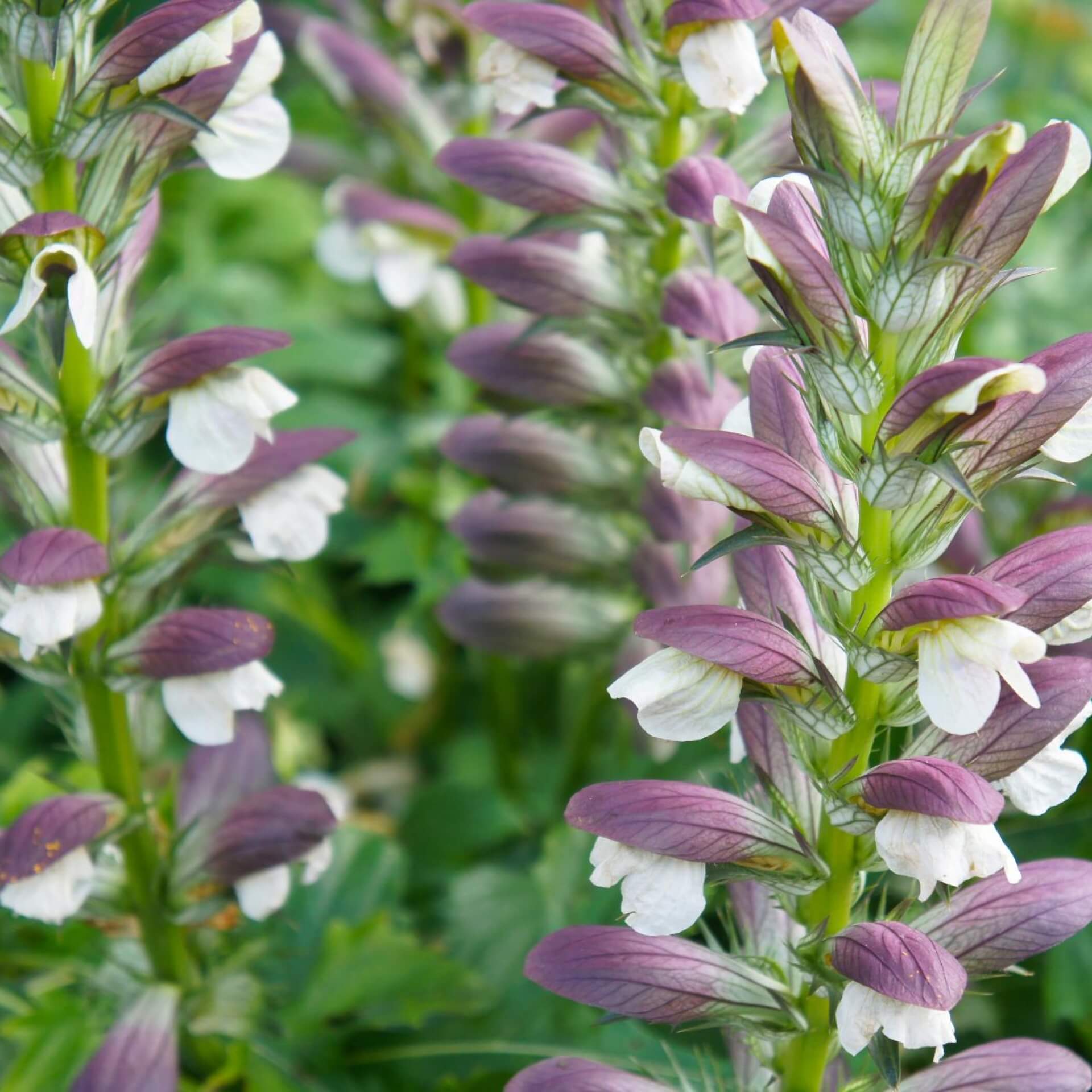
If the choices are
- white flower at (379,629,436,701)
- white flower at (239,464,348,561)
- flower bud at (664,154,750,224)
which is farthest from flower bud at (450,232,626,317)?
white flower at (379,629,436,701)

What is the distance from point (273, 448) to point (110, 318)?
15 centimetres

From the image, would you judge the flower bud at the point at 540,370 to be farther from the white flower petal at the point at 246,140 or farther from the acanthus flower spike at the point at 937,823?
the acanthus flower spike at the point at 937,823

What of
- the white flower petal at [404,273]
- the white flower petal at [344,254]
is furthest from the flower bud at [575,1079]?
the white flower petal at [344,254]

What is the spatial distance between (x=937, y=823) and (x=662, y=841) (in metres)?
0.15

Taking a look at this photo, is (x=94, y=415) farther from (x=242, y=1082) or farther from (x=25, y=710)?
(x=25, y=710)

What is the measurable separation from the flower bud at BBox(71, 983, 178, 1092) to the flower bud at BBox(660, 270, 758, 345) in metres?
0.68

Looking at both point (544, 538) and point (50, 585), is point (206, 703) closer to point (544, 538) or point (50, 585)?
point (50, 585)

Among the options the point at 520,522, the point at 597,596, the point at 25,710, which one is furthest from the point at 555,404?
the point at 25,710

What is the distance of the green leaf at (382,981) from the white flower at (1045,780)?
577 mm

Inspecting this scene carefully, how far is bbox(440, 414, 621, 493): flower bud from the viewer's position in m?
1.38

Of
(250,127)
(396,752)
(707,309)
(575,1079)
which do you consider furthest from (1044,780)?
(396,752)

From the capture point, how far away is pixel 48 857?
0.96m

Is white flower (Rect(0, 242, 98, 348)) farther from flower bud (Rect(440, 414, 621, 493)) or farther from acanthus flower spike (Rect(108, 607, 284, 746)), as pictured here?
flower bud (Rect(440, 414, 621, 493))

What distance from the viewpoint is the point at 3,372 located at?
94 cm
